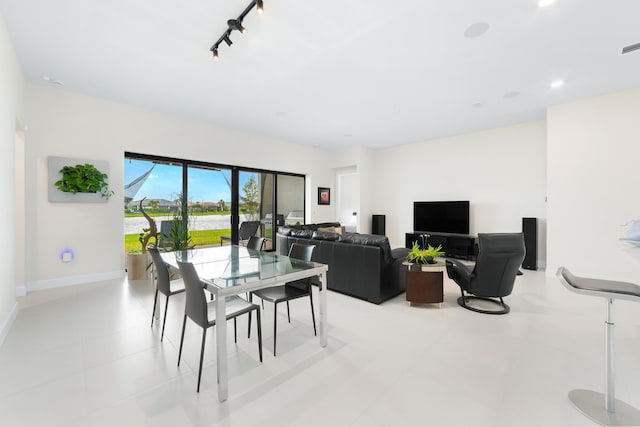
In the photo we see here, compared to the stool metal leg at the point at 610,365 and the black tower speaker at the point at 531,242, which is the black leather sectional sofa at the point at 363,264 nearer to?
the stool metal leg at the point at 610,365

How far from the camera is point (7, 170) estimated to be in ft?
9.34

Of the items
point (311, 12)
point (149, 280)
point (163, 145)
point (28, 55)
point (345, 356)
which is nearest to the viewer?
point (345, 356)

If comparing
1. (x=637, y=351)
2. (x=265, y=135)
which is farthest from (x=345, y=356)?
(x=265, y=135)

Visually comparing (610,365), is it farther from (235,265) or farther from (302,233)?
(302,233)

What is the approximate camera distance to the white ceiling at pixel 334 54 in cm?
248

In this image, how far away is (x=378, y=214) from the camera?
8141 mm

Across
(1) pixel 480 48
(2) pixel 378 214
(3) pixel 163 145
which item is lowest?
(2) pixel 378 214

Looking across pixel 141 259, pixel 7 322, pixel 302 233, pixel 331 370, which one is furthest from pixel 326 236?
pixel 7 322

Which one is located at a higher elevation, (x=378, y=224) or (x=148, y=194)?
(x=148, y=194)

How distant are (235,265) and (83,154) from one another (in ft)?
12.4

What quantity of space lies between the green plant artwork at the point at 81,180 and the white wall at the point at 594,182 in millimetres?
7613

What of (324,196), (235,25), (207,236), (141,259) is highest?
(235,25)

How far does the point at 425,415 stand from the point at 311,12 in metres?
3.24

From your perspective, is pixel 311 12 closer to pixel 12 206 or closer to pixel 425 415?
pixel 425 415
